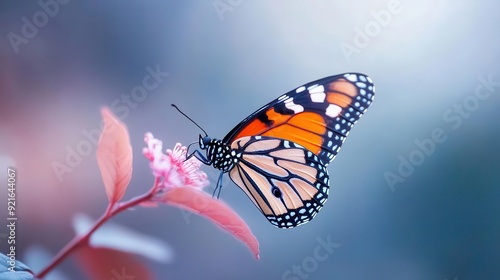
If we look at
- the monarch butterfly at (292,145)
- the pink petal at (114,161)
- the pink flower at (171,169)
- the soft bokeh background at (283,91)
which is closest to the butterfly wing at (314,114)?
the monarch butterfly at (292,145)

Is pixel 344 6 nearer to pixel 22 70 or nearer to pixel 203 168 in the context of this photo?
pixel 203 168

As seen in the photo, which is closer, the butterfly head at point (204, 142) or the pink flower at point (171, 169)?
the pink flower at point (171, 169)

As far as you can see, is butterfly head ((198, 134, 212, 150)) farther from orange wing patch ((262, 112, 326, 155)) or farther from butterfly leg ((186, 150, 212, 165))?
orange wing patch ((262, 112, 326, 155))

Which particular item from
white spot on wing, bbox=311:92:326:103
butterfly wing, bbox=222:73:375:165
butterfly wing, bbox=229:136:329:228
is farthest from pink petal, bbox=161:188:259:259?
white spot on wing, bbox=311:92:326:103

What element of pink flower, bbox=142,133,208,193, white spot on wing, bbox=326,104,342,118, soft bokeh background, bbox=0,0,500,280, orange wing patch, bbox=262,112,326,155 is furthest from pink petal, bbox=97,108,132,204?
white spot on wing, bbox=326,104,342,118

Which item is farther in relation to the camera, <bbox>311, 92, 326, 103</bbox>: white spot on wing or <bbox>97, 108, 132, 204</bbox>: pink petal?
<bbox>311, 92, 326, 103</bbox>: white spot on wing

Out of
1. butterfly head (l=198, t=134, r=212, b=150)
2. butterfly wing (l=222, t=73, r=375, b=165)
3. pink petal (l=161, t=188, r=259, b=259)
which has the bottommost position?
pink petal (l=161, t=188, r=259, b=259)

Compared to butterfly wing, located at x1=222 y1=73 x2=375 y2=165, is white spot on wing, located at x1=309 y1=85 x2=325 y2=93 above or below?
above

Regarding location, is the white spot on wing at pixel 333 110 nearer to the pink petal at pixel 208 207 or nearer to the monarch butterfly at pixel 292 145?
the monarch butterfly at pixel 292 145
